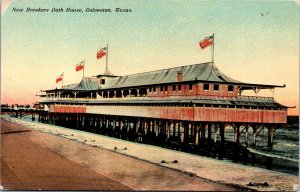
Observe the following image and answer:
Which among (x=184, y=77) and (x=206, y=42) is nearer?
(x=206, y=42)

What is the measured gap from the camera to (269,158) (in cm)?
2789

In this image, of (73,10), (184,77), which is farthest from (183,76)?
(73,10)

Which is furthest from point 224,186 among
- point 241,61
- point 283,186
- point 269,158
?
point 269,158

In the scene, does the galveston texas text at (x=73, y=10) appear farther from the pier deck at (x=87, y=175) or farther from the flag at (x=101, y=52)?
the flag at (x=101, y=52)

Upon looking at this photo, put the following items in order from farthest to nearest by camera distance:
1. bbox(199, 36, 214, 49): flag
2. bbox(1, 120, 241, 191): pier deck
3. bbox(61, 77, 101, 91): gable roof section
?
bbox(61, 77, 101, 91): gable roof section, bbox(199, 36, 214, 49): flag, bbox(1, 120, 241, 191): pier deck

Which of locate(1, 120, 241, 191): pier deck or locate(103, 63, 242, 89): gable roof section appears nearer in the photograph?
locate(1, 120, 241, 191): pier deck

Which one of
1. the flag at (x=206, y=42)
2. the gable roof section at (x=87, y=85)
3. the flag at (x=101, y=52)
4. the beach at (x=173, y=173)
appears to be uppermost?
the flag at (x=206, y=42)

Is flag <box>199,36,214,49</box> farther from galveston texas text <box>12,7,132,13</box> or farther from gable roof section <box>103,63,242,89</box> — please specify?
galveston texas text <box>12,7,132,13</box>

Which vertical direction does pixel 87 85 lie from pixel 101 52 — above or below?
below

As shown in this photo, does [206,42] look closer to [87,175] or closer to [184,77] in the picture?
[184,77]

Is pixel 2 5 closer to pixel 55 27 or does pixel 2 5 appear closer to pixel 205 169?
pixel 55 27

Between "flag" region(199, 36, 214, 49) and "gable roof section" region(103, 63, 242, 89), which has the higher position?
"flag" region(199, 36, 214, 49)

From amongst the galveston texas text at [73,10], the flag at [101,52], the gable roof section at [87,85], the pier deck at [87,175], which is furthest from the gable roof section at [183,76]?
the pier deck at [87,175]

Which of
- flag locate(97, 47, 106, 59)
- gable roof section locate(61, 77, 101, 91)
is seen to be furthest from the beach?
gable roof section locate(61, 77, 101, 91)
